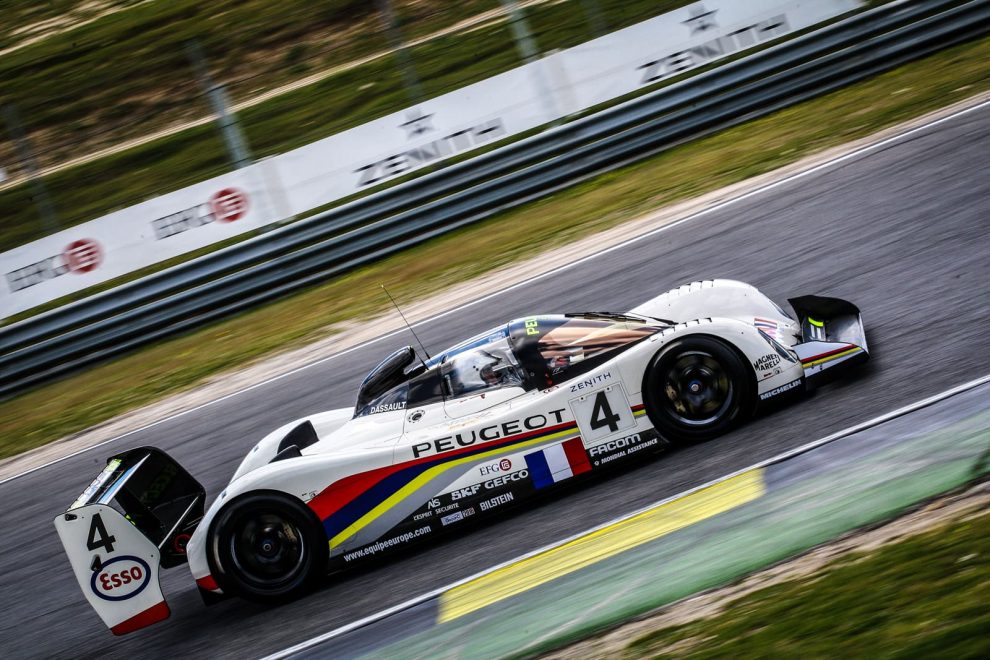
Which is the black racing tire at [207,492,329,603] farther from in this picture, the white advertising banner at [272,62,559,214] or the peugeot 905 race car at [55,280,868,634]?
the white advertising banner at [272,62,559,214]

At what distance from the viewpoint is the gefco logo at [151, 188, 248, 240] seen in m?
12.7

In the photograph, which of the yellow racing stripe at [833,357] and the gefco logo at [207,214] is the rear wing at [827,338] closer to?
the yellow racing stripe at [833,357]

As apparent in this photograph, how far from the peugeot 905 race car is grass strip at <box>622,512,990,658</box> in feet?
5.66

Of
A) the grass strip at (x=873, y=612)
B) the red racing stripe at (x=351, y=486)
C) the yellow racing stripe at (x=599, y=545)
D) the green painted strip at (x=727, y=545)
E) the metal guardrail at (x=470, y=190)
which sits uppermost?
the metal guardrail at (x=470, y=190)

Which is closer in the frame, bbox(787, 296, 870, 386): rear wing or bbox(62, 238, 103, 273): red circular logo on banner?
bbox(787, 296, 870, 386): rear wing

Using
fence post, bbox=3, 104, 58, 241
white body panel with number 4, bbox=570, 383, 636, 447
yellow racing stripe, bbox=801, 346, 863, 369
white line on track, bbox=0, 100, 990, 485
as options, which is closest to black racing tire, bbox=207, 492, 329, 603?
white body panel with number 4, bbox=570, 383, 636, 447

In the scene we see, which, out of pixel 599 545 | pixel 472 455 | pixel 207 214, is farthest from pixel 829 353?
pixel 207 214

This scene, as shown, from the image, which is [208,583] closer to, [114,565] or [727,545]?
[114,565]

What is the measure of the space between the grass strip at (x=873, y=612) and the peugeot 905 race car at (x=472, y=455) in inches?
Answer: 67.9

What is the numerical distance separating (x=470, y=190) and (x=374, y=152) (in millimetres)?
1388

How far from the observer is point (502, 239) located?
12.5 m

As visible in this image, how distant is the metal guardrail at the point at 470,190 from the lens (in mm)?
12953

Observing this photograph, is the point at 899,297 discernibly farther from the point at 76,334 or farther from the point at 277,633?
the point at 76,334

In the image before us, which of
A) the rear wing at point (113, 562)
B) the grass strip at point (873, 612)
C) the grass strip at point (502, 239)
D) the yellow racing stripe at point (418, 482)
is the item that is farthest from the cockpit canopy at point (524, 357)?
the grass strip at point (502, 239)
